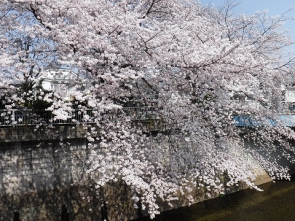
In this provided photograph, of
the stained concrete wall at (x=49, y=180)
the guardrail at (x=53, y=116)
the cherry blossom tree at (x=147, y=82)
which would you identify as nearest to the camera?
the cherry blossom tree at (x=147, y=82)

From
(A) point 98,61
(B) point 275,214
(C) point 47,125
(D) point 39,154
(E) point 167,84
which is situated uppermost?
(A) point 98,61

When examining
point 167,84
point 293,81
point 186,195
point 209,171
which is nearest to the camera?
point 167,84

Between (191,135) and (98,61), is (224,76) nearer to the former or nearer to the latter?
(191,135)

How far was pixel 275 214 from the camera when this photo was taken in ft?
51.8

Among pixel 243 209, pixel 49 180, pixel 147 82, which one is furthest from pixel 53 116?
pixel 243 209

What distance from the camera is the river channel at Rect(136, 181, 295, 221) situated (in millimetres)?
15344

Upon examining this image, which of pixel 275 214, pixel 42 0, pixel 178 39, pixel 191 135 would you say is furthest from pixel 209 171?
pixel 42 0

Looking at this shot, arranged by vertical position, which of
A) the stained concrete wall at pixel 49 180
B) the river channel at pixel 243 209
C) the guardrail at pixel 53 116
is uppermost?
the guardrail at pixel 53 116

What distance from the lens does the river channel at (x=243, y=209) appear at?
1534 centimetres

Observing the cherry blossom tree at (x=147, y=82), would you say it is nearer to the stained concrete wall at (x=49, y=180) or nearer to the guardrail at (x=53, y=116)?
the guardrail at (x=53, y=116)

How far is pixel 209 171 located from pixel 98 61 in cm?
638

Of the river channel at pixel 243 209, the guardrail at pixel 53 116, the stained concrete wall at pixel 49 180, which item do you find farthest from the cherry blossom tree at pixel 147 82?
the river channel at pixel 243 209

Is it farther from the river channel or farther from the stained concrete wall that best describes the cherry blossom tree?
the river channel

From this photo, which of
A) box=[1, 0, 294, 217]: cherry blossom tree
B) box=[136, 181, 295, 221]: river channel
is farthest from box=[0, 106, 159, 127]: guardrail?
box=[136, 181, 295, 221]: river channel
